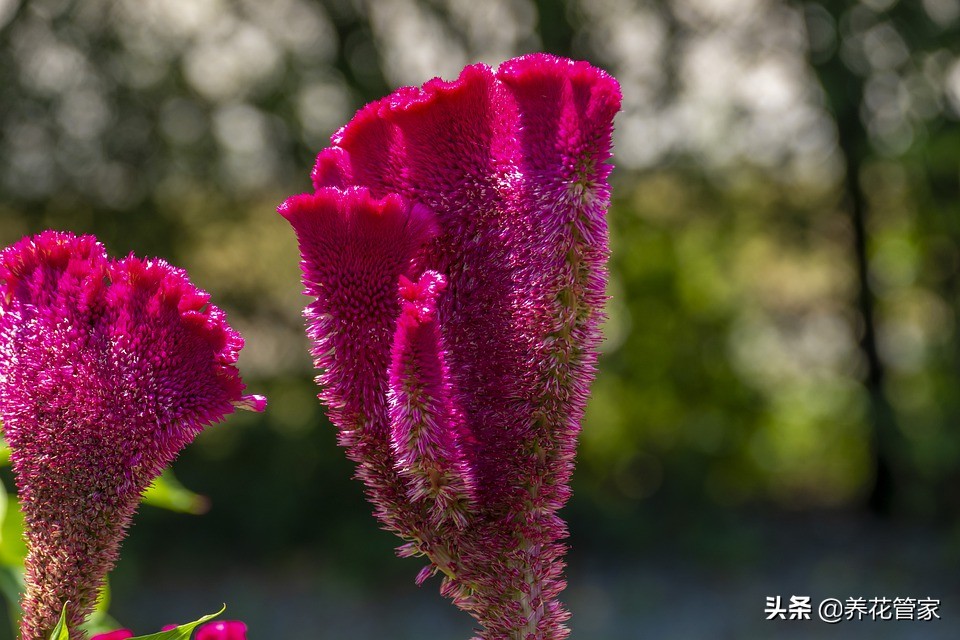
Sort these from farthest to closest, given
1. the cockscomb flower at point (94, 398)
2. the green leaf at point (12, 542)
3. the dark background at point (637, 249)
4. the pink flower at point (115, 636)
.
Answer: the dark background at point (637, 249) < the green leaf at point (12, 542) < the pink flower at point (115, 636) < the cockscomb flower at point (94, 398)

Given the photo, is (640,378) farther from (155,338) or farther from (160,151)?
(155,338)

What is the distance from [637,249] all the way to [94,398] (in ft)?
18.4

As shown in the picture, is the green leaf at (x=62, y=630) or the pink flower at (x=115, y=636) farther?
the pink flower at (x=115, y=636)

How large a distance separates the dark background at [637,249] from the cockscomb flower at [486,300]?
4.95 m

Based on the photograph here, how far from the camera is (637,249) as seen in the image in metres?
6.14

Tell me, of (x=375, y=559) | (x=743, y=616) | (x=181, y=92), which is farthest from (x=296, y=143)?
(x=743, y=616)

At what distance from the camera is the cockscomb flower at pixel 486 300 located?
0.72 metres

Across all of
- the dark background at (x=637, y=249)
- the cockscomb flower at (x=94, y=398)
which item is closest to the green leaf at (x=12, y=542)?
the cockscomb flower at (x=94, y=398)

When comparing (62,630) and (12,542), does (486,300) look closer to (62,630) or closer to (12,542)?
(62,630)

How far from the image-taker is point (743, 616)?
5449 mm

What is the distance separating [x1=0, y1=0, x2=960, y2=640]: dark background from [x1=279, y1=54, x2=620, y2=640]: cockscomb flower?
4946 millimetres

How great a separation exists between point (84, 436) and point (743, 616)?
206 inches

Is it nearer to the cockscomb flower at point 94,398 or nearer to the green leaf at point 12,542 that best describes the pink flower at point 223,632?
the cockscomb flower at point 94,398

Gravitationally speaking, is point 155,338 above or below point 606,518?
below
